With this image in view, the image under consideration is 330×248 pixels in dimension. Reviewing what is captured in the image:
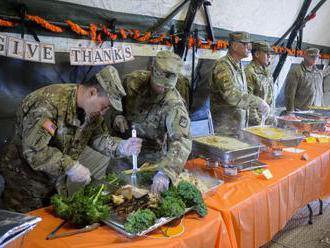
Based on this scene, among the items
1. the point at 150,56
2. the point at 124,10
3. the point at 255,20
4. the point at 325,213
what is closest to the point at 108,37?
the point at 124,10

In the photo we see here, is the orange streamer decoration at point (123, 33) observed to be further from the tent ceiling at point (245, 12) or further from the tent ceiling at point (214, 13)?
the tent ceiling at point (245, 12)

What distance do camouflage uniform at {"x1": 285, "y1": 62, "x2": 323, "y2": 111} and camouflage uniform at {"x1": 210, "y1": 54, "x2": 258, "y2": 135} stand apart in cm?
142

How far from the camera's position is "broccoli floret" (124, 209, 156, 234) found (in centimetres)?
113

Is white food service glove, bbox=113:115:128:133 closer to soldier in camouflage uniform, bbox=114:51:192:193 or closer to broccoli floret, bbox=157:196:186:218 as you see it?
soldier in camouflage uniform, bbox=114:51:192:193

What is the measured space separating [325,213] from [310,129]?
0.82m

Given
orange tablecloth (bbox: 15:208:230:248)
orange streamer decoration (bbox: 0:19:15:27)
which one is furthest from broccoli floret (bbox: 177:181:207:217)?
orange streamer decoration (bbox: 0:19:15:27)

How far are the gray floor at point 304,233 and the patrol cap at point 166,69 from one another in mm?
1614

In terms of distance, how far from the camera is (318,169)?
2352mm

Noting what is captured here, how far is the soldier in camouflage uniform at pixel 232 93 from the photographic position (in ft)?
9.05

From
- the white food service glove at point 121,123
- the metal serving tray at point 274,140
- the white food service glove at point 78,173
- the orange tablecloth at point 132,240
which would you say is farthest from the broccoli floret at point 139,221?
the metal serving tray at point 274,140

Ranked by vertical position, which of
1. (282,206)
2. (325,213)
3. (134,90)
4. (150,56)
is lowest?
(325,213)

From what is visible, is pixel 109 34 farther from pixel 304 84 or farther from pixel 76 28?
pixel 304 84

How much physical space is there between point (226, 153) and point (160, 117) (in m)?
0.43

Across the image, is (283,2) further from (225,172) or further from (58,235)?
(58,235)
